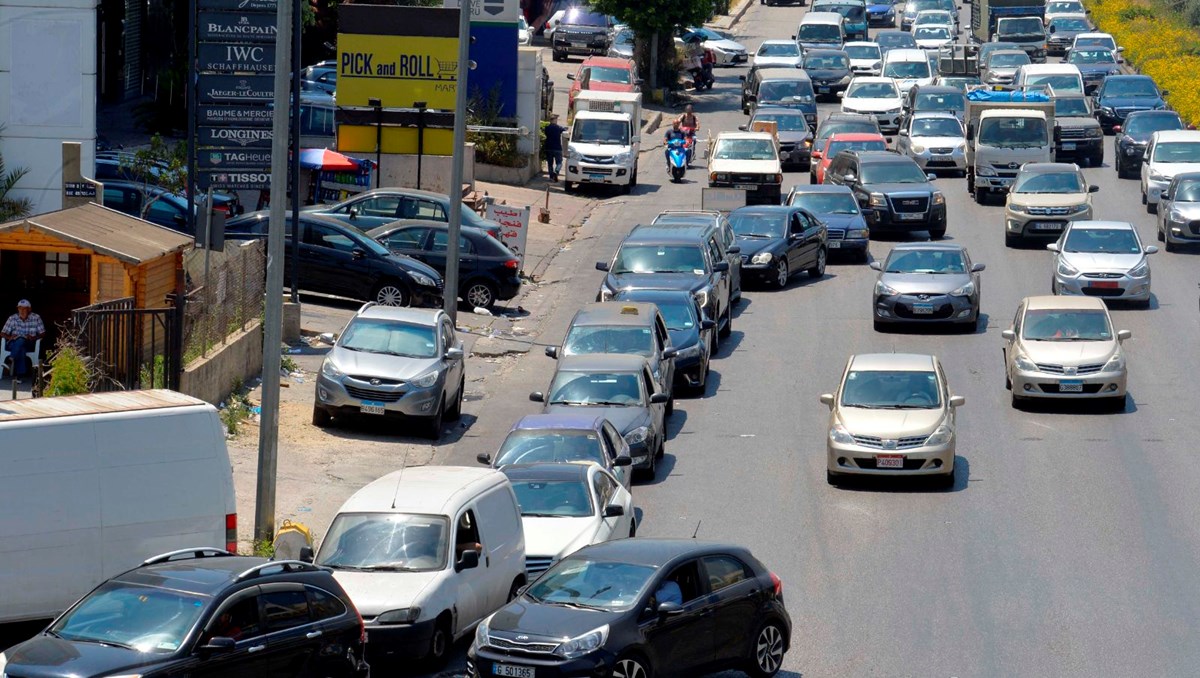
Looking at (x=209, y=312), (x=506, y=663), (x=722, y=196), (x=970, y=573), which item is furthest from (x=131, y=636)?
(x=722, y=196)

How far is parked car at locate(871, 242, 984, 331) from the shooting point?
30.6 m

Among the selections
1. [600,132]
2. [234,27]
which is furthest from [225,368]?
[600,132]

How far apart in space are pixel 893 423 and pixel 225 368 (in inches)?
375

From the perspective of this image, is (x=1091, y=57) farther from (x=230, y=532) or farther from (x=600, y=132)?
(x=230, y=532)

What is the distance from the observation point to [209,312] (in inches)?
961

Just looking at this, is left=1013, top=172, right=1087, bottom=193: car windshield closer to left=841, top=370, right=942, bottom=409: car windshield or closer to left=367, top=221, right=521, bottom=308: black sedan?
left=367, top=221, right=521, bottom=308: black sedan

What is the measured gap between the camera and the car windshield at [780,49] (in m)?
62.3

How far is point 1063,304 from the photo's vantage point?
27.0 meters

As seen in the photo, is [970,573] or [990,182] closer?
[970,573]

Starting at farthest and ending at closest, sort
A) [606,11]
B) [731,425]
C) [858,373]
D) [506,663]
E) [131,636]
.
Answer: [606,11] < [731,425] < [858,373] < [506,663] < [131,636]

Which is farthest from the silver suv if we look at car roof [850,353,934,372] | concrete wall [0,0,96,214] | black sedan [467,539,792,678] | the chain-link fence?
black sedan [467,539,792,678]

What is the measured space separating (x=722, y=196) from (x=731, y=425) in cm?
1585

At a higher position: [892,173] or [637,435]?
[892,173]

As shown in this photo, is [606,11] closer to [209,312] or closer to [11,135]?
[11,135]
